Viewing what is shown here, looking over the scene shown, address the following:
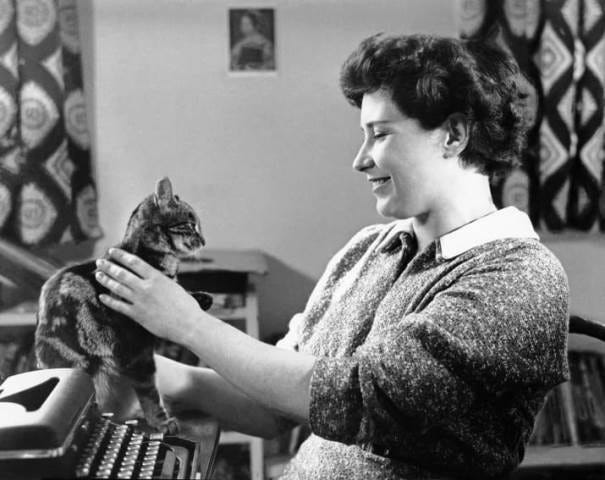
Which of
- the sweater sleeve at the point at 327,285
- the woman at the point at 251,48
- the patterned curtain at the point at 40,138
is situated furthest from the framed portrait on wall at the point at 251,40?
the sweater sleeve at the point at 327,285

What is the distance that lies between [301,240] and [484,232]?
858mm

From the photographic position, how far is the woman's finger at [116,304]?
780 millimetres

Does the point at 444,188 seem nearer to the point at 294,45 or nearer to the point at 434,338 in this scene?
the point at 434,338

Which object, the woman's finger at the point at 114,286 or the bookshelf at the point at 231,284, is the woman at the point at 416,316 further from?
the bookshelf at the point at 231,284

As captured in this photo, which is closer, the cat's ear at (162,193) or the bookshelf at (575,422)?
the cat's ear at (162,193)

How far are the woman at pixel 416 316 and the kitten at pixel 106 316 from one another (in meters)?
0.02

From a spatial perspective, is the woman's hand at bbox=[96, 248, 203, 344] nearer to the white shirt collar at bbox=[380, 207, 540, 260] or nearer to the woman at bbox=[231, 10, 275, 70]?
the white shirt collar at bbox=[380, 207, 540, 260]

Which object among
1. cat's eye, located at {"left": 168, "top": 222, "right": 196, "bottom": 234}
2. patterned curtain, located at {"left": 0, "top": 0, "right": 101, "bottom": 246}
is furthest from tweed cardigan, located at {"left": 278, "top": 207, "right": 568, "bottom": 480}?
patterned curtain, located at {"left": 0, "top": 0, "right": 101, "bottom": 246}

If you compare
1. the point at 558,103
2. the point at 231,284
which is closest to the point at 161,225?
the point at 231,284

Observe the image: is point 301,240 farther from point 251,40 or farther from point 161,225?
point 161,225

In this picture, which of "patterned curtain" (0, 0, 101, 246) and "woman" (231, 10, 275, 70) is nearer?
"patterned curtain" (0, 0, 101, 246)

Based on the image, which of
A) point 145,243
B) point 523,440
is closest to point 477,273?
point 523,440

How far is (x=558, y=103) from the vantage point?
1.86 m

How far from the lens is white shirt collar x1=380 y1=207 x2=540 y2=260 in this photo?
0.91m
